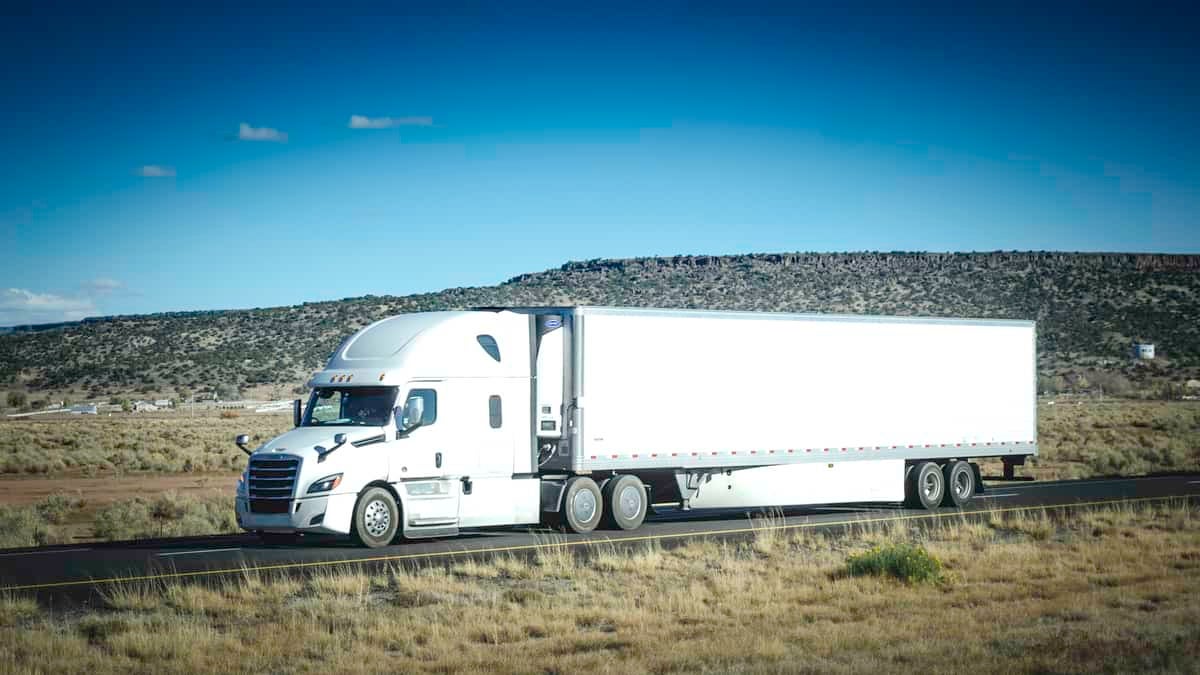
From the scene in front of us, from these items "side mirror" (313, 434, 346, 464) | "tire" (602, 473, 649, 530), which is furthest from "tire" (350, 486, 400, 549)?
"tire" (602, 473, 649, 530)

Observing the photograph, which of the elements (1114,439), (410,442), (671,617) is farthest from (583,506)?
(1114,439)

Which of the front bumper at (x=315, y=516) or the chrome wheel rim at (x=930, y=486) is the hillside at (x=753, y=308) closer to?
the chrome wheel rim at (x=930, y=486)

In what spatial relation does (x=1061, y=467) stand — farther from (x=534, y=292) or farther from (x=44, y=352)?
(x=44, y=352)

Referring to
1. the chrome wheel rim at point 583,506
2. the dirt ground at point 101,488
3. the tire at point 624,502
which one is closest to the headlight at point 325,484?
the chrome wheel rim at point 583,506

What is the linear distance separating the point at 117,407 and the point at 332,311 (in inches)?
956

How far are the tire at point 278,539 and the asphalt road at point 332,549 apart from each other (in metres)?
0.20

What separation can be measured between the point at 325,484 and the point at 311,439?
0.91 metres

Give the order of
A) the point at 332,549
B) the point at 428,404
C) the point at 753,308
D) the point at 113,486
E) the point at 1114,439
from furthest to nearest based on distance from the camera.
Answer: the point at 753,308, the point at 1114,439, the point at 113,486, the point at 428,404, the point at 332,549

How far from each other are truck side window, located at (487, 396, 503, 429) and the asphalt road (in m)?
1.85

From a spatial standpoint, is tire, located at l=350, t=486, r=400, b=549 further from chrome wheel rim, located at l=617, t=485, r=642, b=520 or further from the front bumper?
chrome wheel rim, located at l=617, t=485, r=642, b=520

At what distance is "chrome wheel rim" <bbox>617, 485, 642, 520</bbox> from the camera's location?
892 inches

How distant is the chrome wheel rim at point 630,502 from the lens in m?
22.7

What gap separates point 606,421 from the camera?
22.1 metres

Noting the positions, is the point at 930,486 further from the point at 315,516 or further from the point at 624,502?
the point at 315,516
